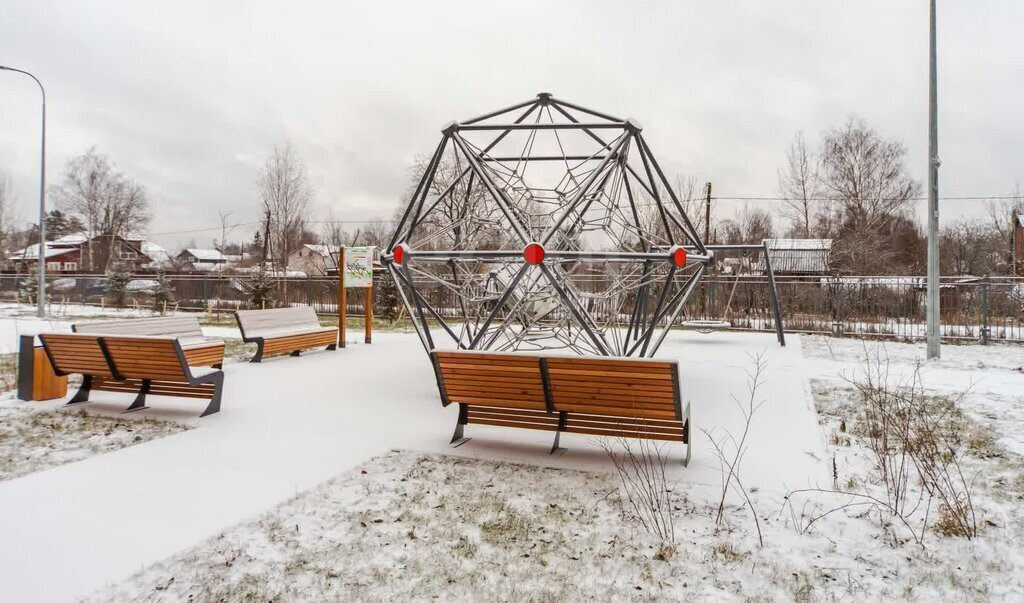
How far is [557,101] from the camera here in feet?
23.9

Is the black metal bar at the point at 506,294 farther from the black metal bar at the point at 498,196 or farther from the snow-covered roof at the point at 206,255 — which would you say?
the snow-covered roof at the point at 206,255

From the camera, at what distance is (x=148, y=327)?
795 cm

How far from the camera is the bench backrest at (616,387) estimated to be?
4.11m

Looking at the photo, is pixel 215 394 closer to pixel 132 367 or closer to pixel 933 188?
pixel 132 367

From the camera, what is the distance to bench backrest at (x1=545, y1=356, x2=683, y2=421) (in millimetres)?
4105

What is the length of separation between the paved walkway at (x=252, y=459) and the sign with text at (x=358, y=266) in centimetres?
Answer: 390

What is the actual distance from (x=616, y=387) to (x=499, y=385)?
3.09ft

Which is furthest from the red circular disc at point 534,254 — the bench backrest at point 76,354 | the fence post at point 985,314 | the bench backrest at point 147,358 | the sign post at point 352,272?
the fence post at point 985,314

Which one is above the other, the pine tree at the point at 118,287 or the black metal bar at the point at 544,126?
the black metal bar at the point at 544,126

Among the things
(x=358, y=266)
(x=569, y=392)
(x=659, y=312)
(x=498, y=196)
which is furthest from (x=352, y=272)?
(x=569, y=392)

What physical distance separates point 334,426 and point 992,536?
5.01 meters

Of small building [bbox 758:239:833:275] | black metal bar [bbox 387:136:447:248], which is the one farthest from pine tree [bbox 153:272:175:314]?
small building [bbox 758:239:833:275]

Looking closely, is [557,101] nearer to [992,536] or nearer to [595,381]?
[595,381]

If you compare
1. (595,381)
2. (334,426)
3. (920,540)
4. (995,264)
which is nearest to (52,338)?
(334,426)
